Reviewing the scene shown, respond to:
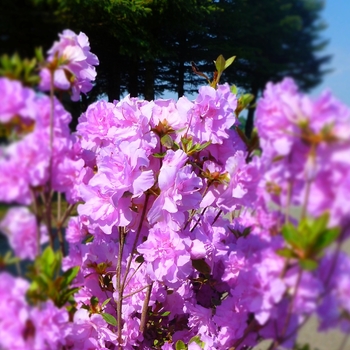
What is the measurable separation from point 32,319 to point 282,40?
Answer: 0.90 metres

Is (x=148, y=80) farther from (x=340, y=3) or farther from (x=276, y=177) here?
(x=276, y=177)

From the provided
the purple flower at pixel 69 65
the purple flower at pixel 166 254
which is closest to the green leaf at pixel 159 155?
the purple flower at pixel 166 254

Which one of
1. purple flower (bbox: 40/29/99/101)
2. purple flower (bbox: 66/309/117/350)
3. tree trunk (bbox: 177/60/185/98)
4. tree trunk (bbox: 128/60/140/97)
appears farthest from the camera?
tree trunk (bbox: 128/60/140/97)

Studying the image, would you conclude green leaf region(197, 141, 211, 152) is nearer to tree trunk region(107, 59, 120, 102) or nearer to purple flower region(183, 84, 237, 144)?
purple flower region(183, 84, 237, 144)

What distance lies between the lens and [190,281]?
1264mm

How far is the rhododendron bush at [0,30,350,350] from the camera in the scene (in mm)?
597

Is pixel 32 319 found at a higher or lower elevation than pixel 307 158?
lower

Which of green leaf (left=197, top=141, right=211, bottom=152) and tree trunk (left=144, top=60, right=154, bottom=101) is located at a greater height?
tree trunk (left=144, top=60, right=154, bottom=101)

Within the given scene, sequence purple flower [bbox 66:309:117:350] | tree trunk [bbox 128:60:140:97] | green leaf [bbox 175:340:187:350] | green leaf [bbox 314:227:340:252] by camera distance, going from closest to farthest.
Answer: green leaf [bbox 314:227:340:252]
purple flower [bbox 66:309:117:350]
green leaf [bbox 175:340:187:350]
tree trunk [bbox 128:60:140:97]

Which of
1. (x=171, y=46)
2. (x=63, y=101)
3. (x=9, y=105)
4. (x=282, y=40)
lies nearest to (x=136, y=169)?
(x=63, y=101)

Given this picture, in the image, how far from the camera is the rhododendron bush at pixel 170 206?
23.5 inches

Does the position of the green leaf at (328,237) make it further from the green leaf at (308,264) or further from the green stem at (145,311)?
the green stem at (145,311)

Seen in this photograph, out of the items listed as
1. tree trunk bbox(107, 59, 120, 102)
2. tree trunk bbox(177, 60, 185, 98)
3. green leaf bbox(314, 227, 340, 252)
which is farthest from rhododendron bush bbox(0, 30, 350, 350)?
tree trunk bbox(107, 59, 120, 102)

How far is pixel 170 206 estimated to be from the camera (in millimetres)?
990
